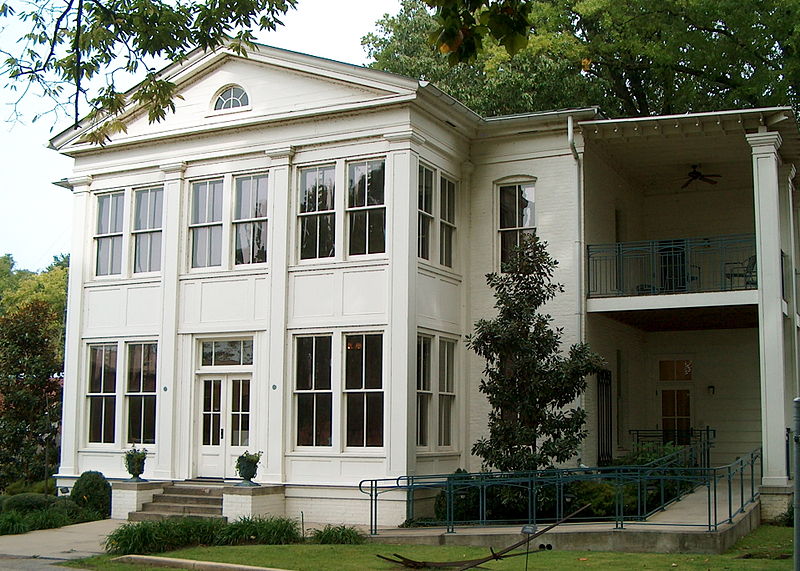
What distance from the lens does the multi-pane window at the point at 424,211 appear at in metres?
19.1

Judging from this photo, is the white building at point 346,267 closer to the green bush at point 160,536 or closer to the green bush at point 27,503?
the green bush at point 27,503

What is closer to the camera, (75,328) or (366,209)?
(366,209)

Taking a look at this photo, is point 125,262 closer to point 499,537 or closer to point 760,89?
point 499,537

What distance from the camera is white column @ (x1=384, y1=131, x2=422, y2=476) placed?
59.2 ft

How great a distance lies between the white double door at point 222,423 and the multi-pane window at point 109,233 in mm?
3441

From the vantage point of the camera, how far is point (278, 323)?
1938 cm

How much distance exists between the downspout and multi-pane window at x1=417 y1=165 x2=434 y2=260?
2.76 metres

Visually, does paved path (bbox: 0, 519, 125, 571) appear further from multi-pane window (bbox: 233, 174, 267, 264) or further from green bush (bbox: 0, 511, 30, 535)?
multi-pane window (bbox: 233, 174, 267, 264)

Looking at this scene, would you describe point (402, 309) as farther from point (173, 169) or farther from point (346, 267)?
point (173, 169)

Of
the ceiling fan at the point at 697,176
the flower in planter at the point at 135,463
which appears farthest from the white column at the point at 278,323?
the ceiling fan at the point at 697,176

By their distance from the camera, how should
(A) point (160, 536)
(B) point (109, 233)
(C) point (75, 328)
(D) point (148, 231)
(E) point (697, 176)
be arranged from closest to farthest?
(A) point (160, 536), (D) point (148, 231), (C) point (75, 328), (B) point (109, 233), (E) point (697, 176)

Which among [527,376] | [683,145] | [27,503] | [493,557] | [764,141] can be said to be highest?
[683,145]

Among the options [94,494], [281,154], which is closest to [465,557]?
[281,154]

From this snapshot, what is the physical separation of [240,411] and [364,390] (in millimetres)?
2813
